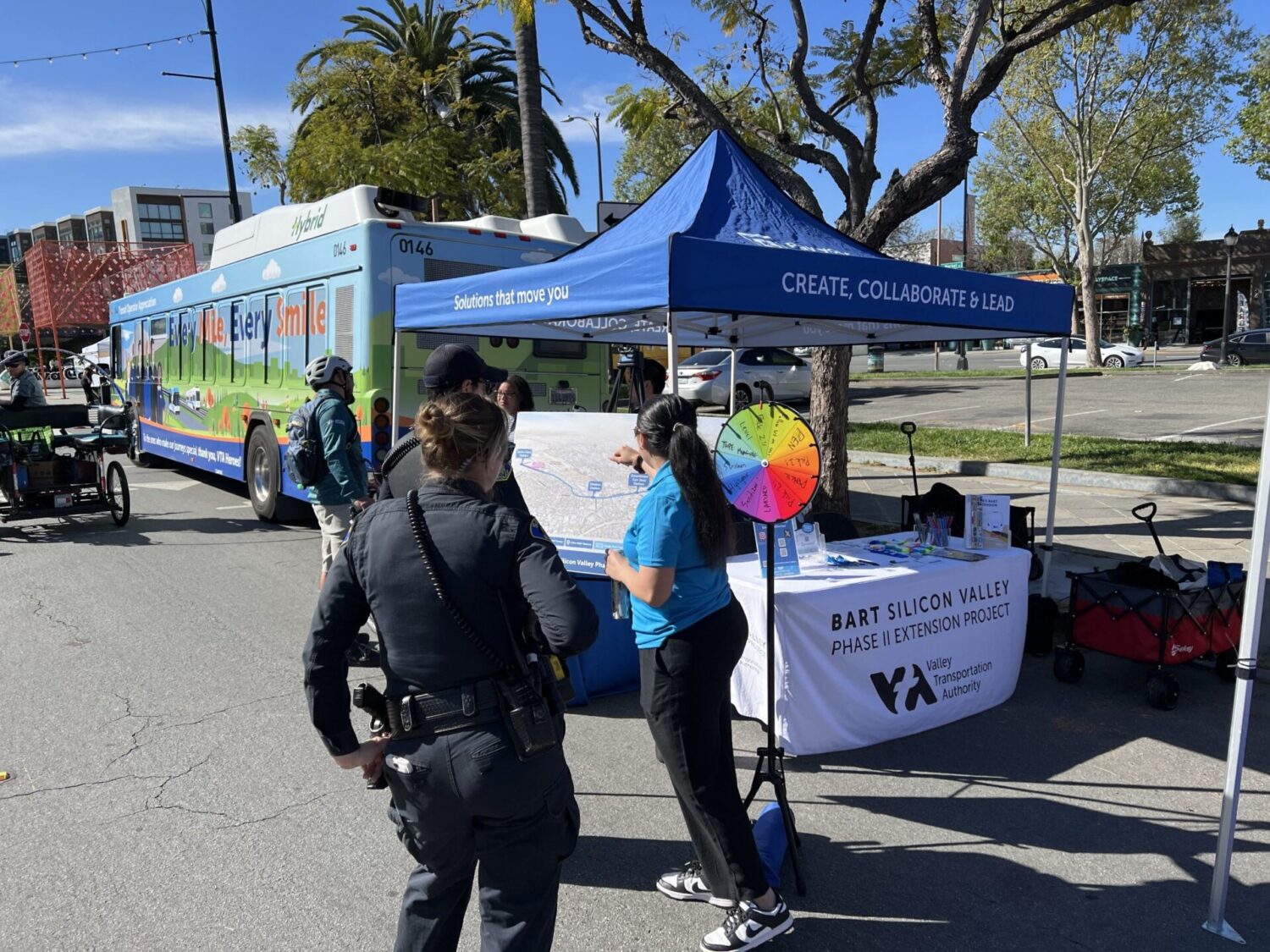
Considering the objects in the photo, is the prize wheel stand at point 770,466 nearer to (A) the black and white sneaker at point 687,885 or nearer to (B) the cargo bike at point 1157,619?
(A) the black and white sneaker at point 687,885

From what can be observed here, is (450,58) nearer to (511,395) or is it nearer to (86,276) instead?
(86,276)

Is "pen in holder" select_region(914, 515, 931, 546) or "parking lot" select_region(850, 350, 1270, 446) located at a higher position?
"parking lot" select_region(850, 350, 1270, 446)

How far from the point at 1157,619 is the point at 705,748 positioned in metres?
3.29

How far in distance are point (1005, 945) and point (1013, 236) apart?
170ft

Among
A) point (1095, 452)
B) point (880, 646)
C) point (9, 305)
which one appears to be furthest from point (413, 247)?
point (9, 305)

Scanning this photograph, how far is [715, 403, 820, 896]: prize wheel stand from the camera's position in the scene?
3.72 metres

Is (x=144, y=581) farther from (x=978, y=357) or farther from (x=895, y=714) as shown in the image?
(x=978, y=357)

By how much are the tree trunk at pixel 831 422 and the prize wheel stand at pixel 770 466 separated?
4.91 m

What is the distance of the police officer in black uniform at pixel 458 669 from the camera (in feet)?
6.72

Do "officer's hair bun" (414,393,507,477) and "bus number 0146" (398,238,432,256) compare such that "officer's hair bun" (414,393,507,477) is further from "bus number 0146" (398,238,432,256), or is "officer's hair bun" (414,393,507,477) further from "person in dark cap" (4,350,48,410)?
"person in dark cap" (4,350,48,410)

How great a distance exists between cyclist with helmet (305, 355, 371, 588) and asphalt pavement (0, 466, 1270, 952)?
1.04 metres

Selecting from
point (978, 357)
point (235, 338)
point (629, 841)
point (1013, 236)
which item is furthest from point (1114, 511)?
point (1013, 236)

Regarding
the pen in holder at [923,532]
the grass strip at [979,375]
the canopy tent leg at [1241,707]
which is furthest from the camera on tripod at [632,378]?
the grass strip at [979,375]

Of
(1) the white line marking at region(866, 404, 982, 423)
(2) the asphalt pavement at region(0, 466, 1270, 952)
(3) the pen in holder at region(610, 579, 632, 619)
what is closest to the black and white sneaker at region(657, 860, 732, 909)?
(2) the asphalt pavement at region(0, 466, 1270, 952)
